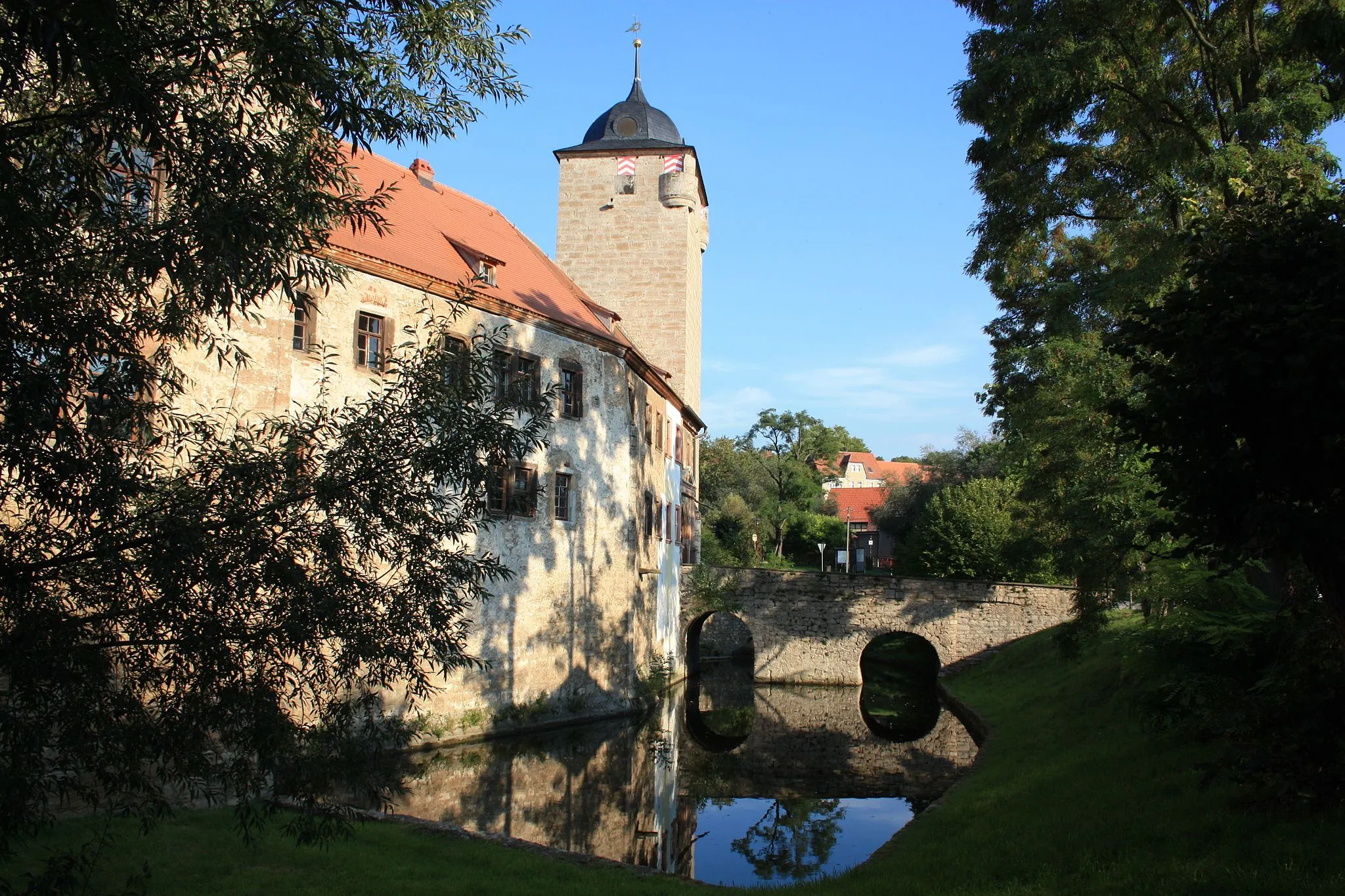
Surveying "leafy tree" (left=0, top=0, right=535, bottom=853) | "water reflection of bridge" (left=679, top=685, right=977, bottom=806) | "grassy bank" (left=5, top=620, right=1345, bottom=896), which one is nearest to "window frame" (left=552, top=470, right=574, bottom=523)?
"water reflection of bridge" (left=679, top=685, right=977, bottom=806)

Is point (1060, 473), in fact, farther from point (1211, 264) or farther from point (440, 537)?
point (440, 537)

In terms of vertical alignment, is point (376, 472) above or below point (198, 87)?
below

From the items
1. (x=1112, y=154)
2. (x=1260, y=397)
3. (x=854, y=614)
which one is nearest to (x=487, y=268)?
(x=1112, y=154)

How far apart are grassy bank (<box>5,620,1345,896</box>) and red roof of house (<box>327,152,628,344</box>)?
9472mm

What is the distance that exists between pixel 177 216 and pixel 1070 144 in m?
12.6

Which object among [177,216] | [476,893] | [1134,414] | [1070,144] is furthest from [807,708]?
[177,216]

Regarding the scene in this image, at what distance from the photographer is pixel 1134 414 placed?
237 inches

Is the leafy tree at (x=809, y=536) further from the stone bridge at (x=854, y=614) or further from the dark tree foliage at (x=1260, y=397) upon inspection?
the dark tree foliage at (x=1260, y=397)

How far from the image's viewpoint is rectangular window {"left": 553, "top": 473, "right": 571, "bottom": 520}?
19953 mm

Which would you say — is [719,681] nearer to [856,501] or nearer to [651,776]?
[651,776]

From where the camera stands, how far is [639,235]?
32.9 metres

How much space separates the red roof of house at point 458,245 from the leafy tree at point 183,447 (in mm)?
10796

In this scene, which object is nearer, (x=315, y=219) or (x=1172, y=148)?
(x=315, y=219)

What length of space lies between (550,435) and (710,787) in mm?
7182
